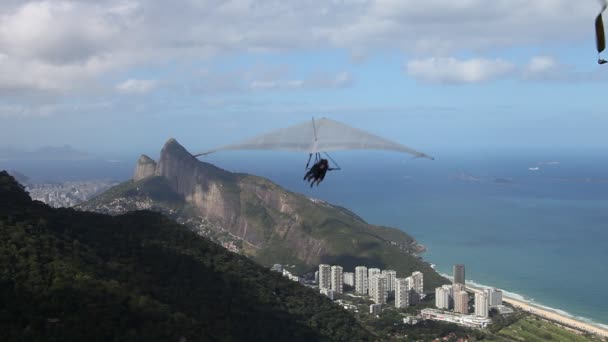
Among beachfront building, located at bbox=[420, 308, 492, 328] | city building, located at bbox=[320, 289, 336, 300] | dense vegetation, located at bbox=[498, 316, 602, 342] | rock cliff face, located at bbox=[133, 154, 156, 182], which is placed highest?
rock cliff face, located at bbox=[133, 154, 156, 182]

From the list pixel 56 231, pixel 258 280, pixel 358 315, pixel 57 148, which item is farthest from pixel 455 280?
pixel 57 148

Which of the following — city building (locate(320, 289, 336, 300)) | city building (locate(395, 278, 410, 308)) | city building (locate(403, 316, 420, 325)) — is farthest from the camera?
city building (locate(320, 289, 336, 300))

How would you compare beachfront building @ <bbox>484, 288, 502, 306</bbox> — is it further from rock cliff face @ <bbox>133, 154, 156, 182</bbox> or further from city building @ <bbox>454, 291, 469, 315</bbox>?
rock cliff face @ <bbox>133, 154, 156, 182</bbox>

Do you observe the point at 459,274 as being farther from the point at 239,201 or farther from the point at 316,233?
the point at 239,201

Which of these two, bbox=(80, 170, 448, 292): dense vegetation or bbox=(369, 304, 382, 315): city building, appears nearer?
bbox=(369, 304, 382, 315): city building

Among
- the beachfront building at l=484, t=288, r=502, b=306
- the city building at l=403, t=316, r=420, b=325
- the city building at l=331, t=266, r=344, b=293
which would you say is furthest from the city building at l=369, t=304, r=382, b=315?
the beachfront building at l=484, t=288, r=502, b=306

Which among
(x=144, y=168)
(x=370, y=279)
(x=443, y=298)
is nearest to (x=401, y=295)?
(x=443, y=298)

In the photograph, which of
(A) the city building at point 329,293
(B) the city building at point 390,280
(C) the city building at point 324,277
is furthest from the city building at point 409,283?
(C) the city building at point 324,277

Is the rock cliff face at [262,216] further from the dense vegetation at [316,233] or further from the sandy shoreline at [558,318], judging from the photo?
the sandy shoreline at [558,318]
